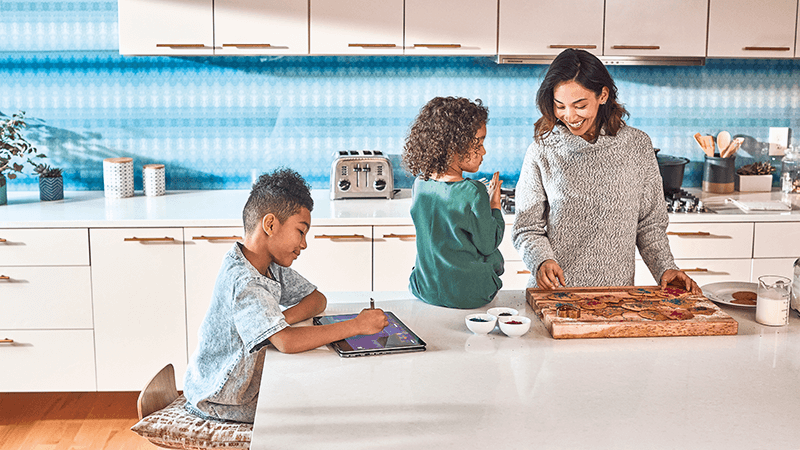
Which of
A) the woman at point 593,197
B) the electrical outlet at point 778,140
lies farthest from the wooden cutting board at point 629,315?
the electrical outlet at point 778,140

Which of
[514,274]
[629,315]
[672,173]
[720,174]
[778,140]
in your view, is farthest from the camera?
[778,140]

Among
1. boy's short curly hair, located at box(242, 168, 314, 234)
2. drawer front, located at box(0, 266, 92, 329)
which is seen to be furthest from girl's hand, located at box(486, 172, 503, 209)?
drawer front, located at box(0, 266, 92, 329)

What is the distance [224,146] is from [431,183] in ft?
6.72

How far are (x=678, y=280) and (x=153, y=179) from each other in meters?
2.49

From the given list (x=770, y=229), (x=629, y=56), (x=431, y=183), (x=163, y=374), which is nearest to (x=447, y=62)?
(x=629, y=56)

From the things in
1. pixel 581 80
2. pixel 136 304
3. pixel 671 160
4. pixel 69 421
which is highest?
pixel 581 80

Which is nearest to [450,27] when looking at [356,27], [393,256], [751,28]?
[356,27]

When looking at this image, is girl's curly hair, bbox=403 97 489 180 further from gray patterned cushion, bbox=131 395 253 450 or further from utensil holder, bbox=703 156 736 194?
utensil holder, bbox=703 156 736 194

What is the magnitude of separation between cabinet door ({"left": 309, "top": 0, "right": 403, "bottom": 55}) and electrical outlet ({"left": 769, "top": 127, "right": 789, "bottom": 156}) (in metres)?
1.99

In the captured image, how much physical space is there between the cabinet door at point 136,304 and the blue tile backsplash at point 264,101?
71cm

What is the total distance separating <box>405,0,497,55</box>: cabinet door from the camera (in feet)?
11.0

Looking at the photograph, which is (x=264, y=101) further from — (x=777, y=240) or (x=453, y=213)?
(x=777, y=240)

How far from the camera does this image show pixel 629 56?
11.5 feet

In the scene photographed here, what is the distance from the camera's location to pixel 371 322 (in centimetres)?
166
